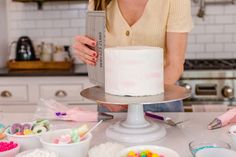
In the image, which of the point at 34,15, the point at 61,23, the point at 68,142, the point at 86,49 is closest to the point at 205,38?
the point at 61,23

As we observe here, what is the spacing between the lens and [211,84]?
2438 mm

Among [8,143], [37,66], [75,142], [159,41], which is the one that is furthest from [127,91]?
[37,66]

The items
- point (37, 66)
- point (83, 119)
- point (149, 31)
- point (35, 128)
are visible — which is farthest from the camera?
point (37, 66)

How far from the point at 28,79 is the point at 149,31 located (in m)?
1.32

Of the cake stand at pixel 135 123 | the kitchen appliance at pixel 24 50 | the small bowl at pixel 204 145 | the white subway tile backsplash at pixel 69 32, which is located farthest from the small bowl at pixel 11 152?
the white subway tile backsplash at pixel 69 32

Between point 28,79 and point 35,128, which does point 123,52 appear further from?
point 28,79

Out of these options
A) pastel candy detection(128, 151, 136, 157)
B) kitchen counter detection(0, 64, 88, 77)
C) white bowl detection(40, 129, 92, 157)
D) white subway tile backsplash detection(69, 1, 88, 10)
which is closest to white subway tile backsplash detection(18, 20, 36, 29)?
white subway tile backsplash detection(69, 1, 88, 10)

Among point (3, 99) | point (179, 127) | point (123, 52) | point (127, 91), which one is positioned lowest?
point (3, 99)

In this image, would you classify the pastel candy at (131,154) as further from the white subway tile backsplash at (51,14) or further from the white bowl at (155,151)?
the white subway tile backsplash at (51,14)

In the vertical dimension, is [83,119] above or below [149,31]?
below

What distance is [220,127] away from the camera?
1300mm

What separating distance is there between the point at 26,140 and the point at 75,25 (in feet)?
6.91

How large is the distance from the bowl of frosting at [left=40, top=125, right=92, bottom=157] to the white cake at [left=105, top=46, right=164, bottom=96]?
19 centimetres

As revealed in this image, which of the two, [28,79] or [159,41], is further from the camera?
[28,79]
